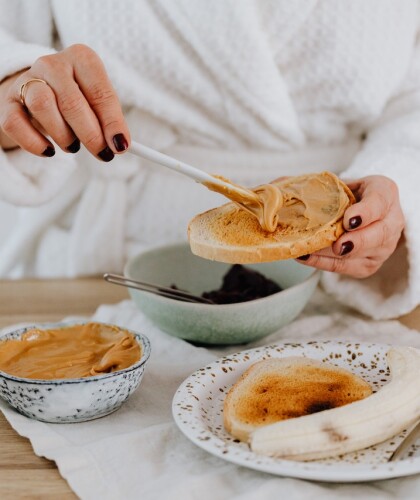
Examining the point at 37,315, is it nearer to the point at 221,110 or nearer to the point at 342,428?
the point at 221,110

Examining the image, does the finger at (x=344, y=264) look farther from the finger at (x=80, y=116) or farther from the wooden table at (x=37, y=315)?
the finger at (x=80, y=116)

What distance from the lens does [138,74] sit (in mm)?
1017

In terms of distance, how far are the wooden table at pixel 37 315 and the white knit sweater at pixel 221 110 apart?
68 millimetres

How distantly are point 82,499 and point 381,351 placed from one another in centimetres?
35

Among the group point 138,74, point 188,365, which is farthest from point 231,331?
point 138,74

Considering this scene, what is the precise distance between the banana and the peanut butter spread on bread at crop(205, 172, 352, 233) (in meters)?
0.20

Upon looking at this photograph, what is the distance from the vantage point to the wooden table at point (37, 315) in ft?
1.87

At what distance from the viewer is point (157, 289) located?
87cm

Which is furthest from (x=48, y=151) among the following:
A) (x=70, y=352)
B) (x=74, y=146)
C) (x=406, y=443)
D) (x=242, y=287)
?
(x=406, y=443)

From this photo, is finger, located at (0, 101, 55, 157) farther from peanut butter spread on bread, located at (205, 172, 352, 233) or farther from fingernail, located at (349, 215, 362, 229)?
fingernail, located at (349, 215, 362, 229)

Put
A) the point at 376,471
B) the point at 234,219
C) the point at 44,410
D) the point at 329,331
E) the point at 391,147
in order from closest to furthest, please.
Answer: the point at 376,471 < the point at 44,410 < the point at 234,219 < the point at 329,331 < the point at 391,147

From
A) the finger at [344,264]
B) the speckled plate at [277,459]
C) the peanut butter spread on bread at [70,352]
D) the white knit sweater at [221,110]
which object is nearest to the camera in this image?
the speckled plate at [277,459]

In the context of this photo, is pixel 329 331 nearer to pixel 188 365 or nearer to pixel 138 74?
pixel 188 365

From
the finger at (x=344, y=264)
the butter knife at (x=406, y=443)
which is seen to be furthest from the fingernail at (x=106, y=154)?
the butter knife at (x=406, y=443)
